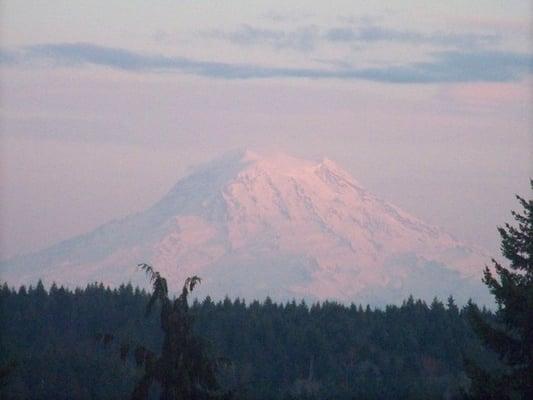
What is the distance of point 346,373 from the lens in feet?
411

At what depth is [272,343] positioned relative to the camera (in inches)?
5022

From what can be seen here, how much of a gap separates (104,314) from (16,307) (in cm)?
880

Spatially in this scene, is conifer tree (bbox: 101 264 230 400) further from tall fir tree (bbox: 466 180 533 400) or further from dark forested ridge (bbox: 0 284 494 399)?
dark forested ridge (bbox: 0 284 494 399)

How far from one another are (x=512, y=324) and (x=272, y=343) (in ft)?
331

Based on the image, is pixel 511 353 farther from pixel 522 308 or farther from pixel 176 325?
pixel 176 325

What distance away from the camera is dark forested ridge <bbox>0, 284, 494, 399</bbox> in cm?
10675

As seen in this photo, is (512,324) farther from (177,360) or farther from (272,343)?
(272,343)

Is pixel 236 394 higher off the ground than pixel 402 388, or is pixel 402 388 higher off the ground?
pixel 402 388

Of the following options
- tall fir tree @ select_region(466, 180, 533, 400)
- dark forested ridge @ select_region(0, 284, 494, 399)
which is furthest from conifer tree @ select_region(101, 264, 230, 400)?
dark forested ridge @ select_region(0, 284, 494, 399)

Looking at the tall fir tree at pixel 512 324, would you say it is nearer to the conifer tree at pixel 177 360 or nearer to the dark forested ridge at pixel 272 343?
the conifer tree at pixel 177 360

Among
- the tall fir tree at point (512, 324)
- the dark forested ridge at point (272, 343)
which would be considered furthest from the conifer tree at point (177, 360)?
the dark forested ridge at point (272, 343)

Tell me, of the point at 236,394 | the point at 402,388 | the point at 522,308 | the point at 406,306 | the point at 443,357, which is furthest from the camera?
the point at 406,306

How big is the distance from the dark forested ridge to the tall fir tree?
7402cm

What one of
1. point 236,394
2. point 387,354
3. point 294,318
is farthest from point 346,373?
point 236,394
